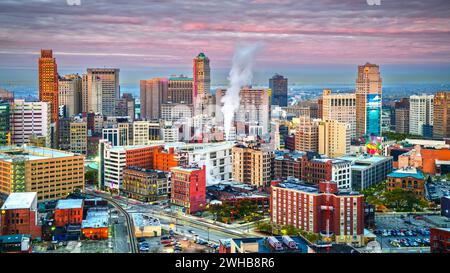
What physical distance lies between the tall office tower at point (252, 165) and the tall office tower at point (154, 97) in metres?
7.56

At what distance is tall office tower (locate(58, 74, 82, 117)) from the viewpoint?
14918mm

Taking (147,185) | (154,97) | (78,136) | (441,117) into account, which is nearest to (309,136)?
(441,117)

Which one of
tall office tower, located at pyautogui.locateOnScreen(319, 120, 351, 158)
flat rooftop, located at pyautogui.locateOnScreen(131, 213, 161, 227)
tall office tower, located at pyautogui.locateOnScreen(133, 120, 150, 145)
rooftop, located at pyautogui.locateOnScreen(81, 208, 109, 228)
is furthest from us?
tall office tower, located at pyautogui.locateOnScreen(133, 120, 150, 145)

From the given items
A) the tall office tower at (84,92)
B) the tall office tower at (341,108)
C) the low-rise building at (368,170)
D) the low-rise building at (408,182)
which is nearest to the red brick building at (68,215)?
the low-rise building at (368,170)

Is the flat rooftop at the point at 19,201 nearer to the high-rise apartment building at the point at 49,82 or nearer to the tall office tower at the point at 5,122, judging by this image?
the tall office tower at the point at 5,122

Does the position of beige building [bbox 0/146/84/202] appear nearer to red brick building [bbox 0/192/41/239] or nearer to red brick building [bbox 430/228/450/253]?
red brick building [bbox 0/192/41/239]

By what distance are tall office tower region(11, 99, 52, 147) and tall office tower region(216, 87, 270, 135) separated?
419 centimetres

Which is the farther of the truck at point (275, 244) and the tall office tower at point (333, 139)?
the tall office tower at point (333, 139)

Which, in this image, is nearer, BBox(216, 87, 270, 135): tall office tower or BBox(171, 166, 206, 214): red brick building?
BBox(171, 166, 206, 214): red brick building

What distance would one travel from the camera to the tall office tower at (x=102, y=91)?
50.9 ft

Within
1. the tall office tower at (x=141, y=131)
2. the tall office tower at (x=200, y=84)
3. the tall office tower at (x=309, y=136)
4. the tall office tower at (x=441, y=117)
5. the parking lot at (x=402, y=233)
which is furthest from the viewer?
the tall office tower at (x=200, y=84)

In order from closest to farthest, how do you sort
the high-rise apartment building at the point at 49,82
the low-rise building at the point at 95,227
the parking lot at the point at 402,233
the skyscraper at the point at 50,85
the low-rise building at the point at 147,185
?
1. the parking lot at the point at 402,233
2. the low-rise building at the point at 95,227
3. the low-rise building at the point at 147,185
4. the skyscraper at the point at 50,85
5. the high-rise apartment building at the point at 49,82

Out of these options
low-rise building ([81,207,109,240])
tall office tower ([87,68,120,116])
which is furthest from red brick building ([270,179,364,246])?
tall office tower ([87,68,120,116])
